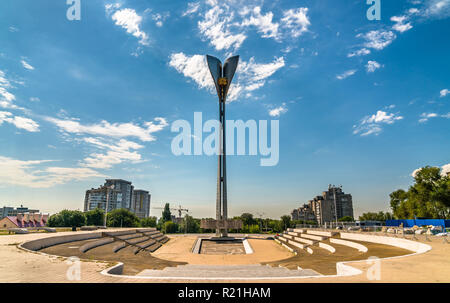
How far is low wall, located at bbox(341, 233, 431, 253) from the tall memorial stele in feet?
65.4

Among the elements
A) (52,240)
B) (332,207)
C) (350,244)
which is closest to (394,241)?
(350,244)

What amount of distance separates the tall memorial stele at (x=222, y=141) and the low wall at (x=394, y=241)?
65.4 feet

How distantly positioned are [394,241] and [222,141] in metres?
29.9

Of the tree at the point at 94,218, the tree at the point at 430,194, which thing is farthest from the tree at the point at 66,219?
the tree at the point at 430,194

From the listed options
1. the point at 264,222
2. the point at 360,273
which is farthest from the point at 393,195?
the point at 360,273

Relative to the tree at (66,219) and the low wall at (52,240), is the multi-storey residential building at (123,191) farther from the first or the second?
the low wall at (52,240)

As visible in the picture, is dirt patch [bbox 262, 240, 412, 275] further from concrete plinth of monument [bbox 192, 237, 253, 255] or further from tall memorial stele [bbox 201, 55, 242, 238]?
tall memorial stele [bbox 201, 55, 242, 238]

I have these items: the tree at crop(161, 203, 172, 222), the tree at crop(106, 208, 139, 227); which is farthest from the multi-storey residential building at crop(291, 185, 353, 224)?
the tree at crop(106, 208, 139, 227)

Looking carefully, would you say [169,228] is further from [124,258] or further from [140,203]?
[140,203]

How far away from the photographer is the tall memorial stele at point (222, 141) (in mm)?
39406

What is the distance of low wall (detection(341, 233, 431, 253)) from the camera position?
41.8 feet
